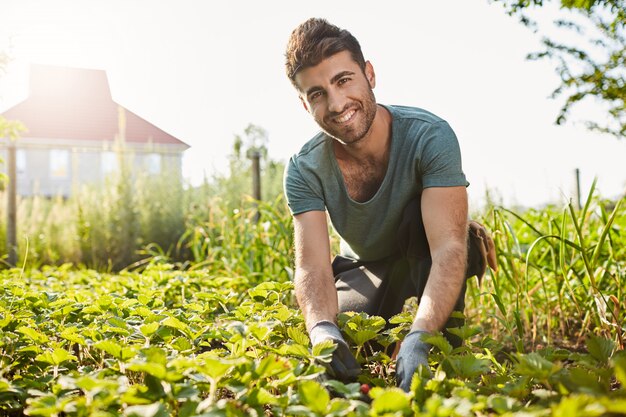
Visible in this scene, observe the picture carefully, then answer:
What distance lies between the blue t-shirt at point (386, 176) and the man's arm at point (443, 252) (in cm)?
8

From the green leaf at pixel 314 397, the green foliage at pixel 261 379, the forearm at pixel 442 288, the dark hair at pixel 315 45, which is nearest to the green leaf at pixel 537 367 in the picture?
the green foliage at pixel 261 379

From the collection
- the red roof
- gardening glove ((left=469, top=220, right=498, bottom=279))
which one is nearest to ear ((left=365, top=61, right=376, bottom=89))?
gardening glove ((left=469, top=220, right=498, bottom=279))

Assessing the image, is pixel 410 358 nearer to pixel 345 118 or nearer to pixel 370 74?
pixel 345 118

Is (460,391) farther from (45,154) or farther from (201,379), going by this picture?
(45,154)

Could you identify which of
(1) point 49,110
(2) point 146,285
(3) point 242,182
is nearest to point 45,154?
(1) point 49,110

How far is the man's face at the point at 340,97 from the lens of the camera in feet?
7.72

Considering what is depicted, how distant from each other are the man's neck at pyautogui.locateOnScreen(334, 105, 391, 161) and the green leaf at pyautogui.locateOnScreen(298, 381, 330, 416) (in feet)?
4.66

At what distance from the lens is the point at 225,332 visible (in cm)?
188

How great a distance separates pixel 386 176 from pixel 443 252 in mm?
470

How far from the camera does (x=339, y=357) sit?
1.75 m

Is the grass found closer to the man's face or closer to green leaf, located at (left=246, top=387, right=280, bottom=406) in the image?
green leaf, located at (left=246, top=387, right=280, bottom=406)

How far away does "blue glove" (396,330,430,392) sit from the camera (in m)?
1.63

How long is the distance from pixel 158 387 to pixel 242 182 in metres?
6.39

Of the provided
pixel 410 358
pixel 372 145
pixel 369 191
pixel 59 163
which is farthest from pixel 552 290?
pixel 59 163
